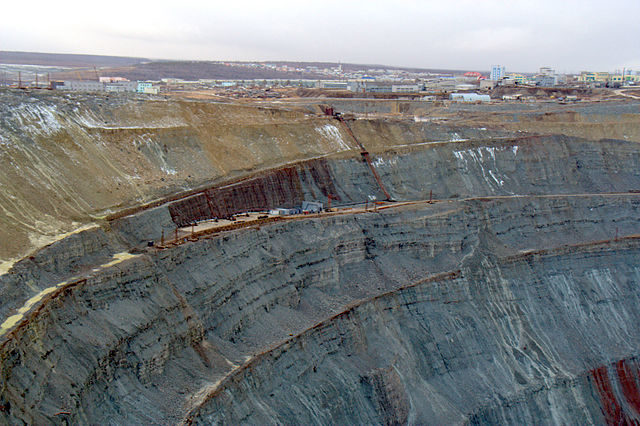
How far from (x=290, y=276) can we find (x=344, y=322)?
4761mm

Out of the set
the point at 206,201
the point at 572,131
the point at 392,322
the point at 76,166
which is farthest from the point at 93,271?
the point at 572,131

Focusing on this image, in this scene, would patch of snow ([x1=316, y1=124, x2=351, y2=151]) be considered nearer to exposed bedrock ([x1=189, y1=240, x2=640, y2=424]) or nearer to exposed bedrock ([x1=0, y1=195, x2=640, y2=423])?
exposed bedrock ([x1=0, y1=195, x2=640, y2=423])

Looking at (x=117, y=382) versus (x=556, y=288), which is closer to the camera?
(x=117, y=382)

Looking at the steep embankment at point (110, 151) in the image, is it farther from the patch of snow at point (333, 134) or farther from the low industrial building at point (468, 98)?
the low industrial building at point (468, 98)

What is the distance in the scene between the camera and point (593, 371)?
144ft

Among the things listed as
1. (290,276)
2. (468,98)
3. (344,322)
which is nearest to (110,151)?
(290,276)

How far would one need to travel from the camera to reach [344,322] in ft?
127

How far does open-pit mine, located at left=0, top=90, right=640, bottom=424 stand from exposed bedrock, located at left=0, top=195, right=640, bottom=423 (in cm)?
13

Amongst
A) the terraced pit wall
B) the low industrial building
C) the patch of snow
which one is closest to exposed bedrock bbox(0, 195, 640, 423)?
the terraced pit wall

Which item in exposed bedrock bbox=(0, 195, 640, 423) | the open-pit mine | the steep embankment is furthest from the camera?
the steep embankment

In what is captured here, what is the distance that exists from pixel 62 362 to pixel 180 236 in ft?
48.0

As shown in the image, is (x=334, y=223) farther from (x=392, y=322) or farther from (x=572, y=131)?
(x=572, y=131)

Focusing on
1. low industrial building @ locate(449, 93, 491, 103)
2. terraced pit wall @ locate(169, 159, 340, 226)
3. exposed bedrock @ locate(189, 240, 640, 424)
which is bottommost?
exposed bedrock @ locate(189, 240, 640, 424)

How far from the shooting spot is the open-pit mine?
2936 centimetres
